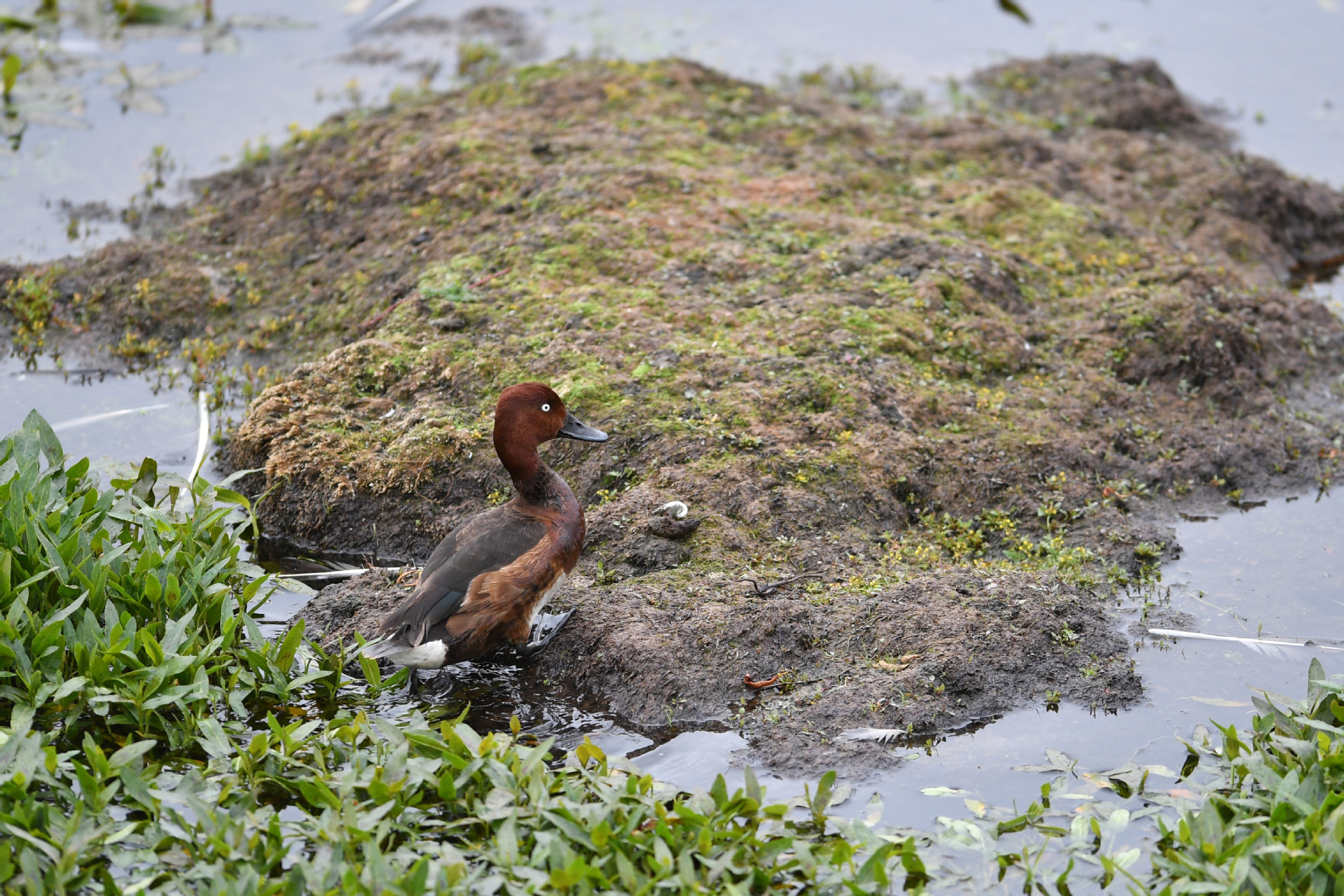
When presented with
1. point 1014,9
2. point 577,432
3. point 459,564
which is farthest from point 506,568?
point 1014,9

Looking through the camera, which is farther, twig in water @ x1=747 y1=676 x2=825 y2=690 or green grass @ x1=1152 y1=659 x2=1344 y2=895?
twig in water @ x1=747 y1=676 x2=825 y2=690

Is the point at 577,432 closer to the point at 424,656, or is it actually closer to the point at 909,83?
the point at 424,656

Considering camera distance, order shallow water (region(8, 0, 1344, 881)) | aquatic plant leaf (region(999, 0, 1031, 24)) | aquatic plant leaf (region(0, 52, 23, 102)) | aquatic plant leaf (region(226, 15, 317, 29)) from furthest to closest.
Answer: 1. aquatic plant leaf (region(999, 0, 1031, 24))
2. aquatic plant leaf (region(226, 15, 317, 29))
3. aquatic plant leaf (region(0, 52, 23, 102))
4. shallow water (region(8, 0, 1344, 881))

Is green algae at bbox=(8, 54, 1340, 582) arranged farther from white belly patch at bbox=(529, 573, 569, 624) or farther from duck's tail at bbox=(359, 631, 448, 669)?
duck's tail at bbox=(359, 631, 448, 669)

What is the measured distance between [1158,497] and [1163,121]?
19.5ft

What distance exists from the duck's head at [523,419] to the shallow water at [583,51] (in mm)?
5508

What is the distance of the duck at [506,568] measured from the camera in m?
4.73

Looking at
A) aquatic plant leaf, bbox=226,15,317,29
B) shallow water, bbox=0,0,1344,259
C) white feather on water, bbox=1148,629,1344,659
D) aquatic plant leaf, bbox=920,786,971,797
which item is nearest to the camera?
aquatic plant leaf, bbox=920,786,971,797

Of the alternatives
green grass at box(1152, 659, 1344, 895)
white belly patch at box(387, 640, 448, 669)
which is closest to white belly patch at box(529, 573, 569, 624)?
white belly patch at box(387, 640, 448, 669)

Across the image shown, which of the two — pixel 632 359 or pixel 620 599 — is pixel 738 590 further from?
pixel 632 359

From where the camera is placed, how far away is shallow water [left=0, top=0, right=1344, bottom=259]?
9977mm

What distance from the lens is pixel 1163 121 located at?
1075 centimetres

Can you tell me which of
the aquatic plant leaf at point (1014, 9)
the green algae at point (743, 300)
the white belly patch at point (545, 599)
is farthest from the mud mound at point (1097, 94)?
the white belly patch at point (545, 599)

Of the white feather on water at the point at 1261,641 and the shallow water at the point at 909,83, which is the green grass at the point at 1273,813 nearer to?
the shallow water at the point at 909,83
